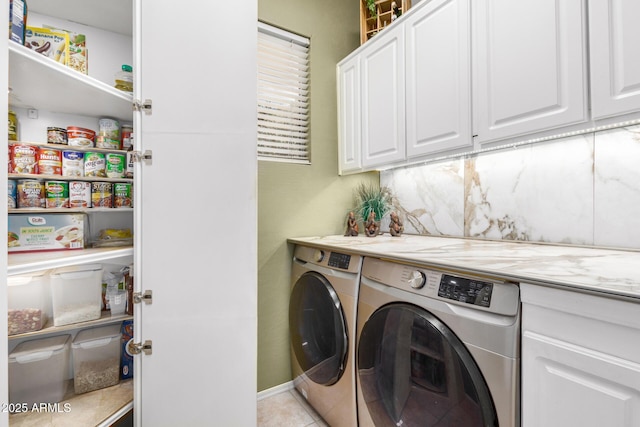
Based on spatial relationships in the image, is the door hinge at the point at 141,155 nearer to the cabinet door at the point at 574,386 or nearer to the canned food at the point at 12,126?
the canned food at the point at 12,126

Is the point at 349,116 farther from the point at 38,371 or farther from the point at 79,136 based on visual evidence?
the point at 38,371

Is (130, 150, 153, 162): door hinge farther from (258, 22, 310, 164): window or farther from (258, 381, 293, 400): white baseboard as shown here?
(258, 381, 293, 400): white baseboard

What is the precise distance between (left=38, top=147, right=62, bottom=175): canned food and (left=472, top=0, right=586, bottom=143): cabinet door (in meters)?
1.89

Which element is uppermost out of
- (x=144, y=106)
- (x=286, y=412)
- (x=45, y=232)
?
(x=144, y=106)

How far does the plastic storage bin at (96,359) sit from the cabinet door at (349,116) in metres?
1.72

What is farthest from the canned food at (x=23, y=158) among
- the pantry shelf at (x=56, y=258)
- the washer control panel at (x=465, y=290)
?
the washer control panel at (x=465, y=290)

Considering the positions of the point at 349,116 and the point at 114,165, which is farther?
the point at 349,116

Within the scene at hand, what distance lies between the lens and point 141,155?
1163 mm

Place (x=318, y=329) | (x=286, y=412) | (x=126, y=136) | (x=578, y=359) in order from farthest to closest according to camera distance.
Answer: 1. (x=286, y=412)
2. (x=318, y=329)
3. (x=126, y=136)
4. (x=578, y=359)

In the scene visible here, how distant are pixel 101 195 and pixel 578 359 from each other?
1.80 meters

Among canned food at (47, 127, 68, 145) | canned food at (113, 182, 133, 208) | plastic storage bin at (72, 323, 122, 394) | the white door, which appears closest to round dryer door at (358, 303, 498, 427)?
the white door

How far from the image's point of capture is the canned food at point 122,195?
4.34 ft

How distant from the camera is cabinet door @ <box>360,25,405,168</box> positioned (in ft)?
5.74

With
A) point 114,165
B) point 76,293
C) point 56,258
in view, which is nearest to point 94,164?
point 114,165
